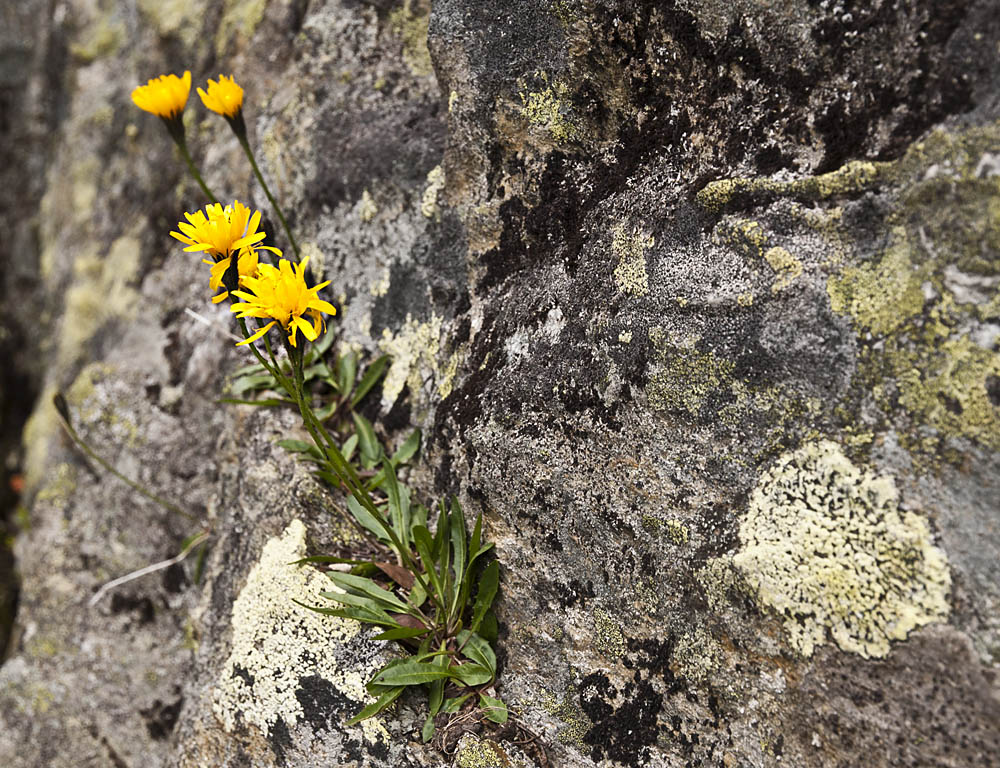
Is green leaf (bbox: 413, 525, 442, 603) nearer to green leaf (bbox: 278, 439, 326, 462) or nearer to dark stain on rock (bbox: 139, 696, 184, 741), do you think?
green leaf (bbox: 278, 439, 326, 462)

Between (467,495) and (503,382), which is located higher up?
(503,382)

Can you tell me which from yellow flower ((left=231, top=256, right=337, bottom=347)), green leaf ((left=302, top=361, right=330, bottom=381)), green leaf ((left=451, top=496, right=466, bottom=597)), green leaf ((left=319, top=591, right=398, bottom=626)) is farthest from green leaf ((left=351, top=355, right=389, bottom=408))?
yellow flower ((left=231, top=256, right=337, bottom=347))

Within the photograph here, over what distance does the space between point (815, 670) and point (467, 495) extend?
3.74ft

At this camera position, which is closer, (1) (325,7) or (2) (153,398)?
(1) (325,7)

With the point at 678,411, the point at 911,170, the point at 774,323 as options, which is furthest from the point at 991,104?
the point at 678,411

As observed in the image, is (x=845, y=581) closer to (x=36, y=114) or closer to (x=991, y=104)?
(x=991, y=104)

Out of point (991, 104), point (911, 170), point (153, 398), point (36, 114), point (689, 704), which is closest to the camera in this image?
point (991, 104)

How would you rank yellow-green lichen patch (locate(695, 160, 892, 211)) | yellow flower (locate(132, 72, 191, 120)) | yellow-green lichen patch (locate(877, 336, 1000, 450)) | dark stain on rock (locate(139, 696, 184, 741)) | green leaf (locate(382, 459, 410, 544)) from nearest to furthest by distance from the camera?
yellow-green lichen patch (locate(877, 336, 1000, 450))
yellow-green lichen patch (locate(695, 160, 892, 211))
green leaf (locate(382, 459, 410, 544))
yellow flower (locate(132, 72, 191, 120))
dark stain on rock (locate(139, 696, 184, 741))

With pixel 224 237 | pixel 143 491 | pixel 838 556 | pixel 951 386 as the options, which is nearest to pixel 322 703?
pixel 224 237

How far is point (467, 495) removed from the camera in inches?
95.3

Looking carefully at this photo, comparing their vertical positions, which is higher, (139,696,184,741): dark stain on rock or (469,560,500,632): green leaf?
(469,560,500,632): green leaf

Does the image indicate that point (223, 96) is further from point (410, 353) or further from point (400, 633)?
point (400, 633)

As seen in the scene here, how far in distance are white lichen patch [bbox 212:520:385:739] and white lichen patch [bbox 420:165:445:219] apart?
50.2 inches

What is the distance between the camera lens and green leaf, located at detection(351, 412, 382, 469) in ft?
9.10
